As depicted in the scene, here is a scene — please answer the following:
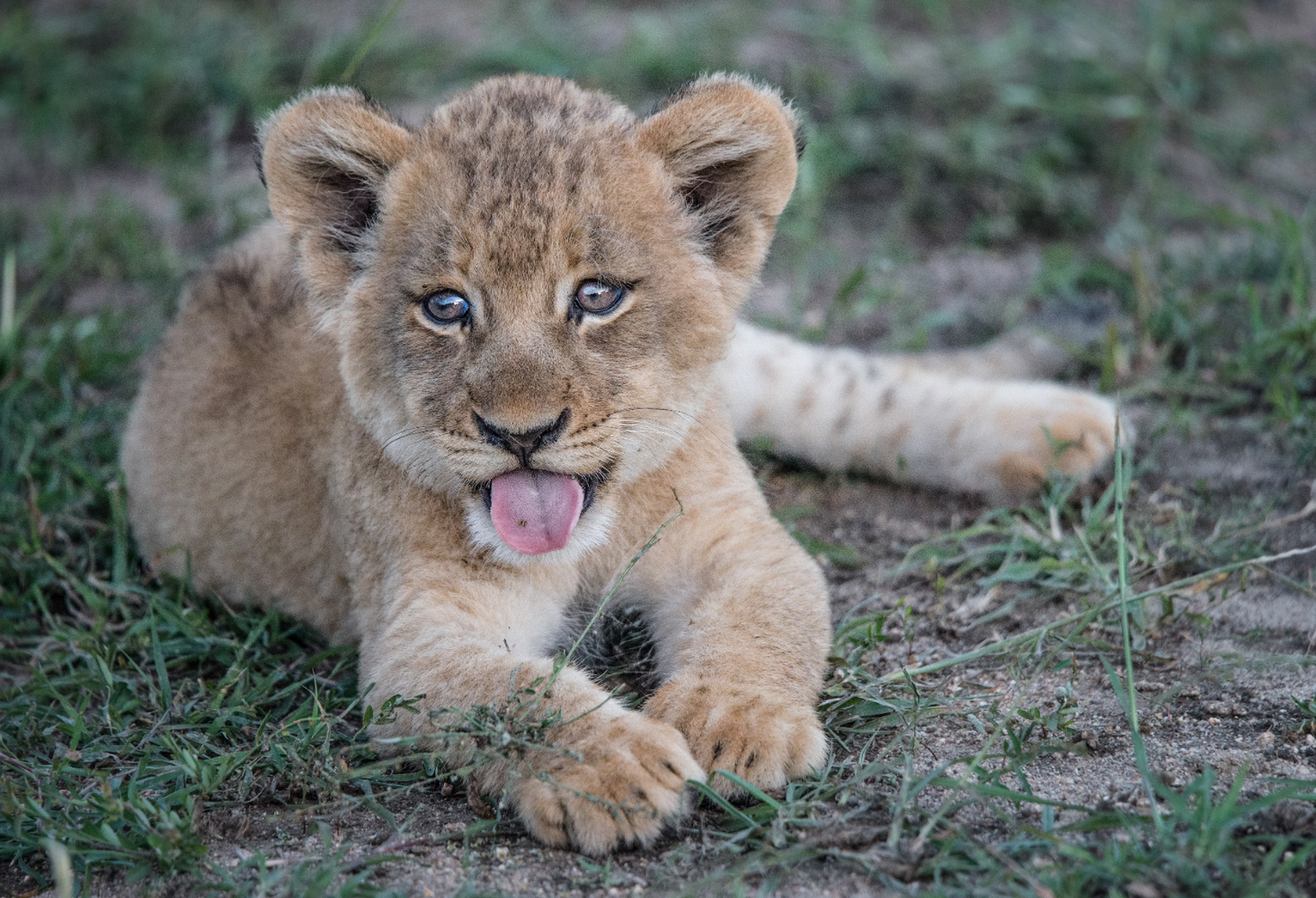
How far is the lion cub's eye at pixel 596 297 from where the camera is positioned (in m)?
2.92

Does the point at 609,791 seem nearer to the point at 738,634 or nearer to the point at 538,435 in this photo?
the point at 738,634

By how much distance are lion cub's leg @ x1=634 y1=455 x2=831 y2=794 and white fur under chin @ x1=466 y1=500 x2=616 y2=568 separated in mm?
233

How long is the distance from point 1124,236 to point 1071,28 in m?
1.76

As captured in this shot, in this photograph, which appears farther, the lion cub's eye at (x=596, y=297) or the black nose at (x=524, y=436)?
the lion cub's eye at (x=596, y=297)

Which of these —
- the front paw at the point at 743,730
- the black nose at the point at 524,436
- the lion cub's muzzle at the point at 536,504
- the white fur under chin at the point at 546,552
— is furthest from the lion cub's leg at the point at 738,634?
the black nose at the point at 524,436

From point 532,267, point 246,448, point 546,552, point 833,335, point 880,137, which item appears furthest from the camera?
point 880,137

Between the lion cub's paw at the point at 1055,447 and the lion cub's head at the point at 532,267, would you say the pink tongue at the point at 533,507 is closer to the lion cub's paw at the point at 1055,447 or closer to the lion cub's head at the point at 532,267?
the lion cub's head at the point at 532,267

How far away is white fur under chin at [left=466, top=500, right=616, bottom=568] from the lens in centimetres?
300

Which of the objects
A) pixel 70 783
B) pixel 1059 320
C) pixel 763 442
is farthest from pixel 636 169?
pixel 1059 320

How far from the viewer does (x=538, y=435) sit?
2.75 meters

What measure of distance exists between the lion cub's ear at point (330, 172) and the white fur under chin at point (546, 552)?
2.24 ft

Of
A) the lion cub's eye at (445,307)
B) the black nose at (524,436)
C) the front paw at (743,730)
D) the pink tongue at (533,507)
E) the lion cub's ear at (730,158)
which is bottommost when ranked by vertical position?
the front paw at (743,730)

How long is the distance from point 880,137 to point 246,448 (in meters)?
3.62

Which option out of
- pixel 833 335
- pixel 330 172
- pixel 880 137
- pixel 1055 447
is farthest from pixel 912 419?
pixel 880 137
